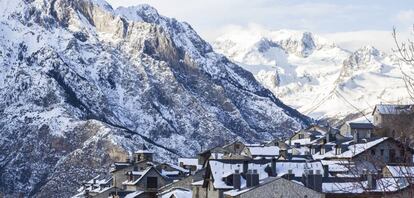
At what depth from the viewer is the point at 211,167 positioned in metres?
79.1

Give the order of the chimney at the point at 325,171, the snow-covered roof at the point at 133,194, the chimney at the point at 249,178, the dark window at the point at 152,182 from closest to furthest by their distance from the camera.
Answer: the chimney at the point at 249,178, the chimney at the point at 325,171, the snow-covered roof at the point at 133,194, the dark window at the point at 152,182

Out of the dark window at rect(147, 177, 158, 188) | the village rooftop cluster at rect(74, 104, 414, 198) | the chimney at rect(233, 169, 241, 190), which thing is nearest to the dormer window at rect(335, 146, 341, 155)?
the village rooftop cluster at rect(74, 104, 414, 198)

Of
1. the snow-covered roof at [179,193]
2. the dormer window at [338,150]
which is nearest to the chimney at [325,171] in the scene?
the snow-covered roof at [179,193]

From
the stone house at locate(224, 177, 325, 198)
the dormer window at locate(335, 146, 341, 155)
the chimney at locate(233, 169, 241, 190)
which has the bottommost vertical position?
the stone house at locate(224, 177, 325, 198)

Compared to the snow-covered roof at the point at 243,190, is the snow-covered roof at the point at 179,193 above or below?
below

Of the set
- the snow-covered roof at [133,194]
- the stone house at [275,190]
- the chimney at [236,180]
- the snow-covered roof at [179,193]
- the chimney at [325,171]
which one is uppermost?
the chimney at [325,171]

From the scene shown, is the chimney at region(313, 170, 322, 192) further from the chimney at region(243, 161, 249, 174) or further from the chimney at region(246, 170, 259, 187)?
the chimney at region(243, 161, 249, 174)

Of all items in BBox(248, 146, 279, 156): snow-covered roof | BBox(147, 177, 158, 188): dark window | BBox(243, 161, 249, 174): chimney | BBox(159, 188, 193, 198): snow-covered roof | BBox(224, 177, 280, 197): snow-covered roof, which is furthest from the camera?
BBox(248, 146, 279, 156): snow-covered roof

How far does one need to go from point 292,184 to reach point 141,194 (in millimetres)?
30131

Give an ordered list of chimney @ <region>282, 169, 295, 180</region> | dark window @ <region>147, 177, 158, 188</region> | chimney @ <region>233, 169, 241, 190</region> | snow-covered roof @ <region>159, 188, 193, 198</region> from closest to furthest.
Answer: chimney @ <region>233, 169, 241, 190</region>
chimney @ <region>282, 169, 295, 180</region>
snow-covered roof @ <region>159, 188, 193, 198</region>
dark window @ <region>147, 177, 158, 188</region>

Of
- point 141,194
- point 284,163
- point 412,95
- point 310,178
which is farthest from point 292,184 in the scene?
point 412,95

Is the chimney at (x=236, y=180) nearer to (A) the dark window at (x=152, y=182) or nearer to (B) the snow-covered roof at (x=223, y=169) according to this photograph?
(B) the snow-covered roof at (x=223, y=169)

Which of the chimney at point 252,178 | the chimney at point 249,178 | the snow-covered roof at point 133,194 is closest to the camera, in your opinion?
the chimney at point 252,178

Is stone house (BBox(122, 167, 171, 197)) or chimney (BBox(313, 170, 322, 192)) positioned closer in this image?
chimney (BBox(313, 170, 322, 192))
